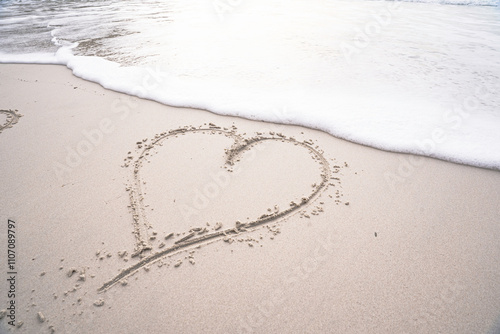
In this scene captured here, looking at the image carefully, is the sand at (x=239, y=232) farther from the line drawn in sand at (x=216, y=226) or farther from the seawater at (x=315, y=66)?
the seawater at (x=315, y=66)

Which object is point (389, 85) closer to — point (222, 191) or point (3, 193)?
point (222, 191)

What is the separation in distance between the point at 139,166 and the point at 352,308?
1941 millimetres

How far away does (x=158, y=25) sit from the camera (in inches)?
261

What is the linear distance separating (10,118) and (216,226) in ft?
9.54

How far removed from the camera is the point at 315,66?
4.18 metres

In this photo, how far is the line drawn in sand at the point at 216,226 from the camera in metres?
1.68

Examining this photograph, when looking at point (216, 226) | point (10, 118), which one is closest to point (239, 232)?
point (216, 226)

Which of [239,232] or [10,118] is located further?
[10,118]

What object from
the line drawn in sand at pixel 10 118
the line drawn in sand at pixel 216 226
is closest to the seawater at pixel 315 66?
the line drawn in sand at pixel 216 226

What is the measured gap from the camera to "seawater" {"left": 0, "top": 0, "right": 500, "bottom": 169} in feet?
9.51

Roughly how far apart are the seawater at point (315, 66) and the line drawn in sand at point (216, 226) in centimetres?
39

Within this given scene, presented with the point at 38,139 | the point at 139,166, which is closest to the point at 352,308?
A: the point at 139,166

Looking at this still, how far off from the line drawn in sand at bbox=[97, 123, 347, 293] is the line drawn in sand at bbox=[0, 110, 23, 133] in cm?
158

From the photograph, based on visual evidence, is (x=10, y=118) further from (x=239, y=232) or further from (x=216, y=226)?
(x=239, y=232)
